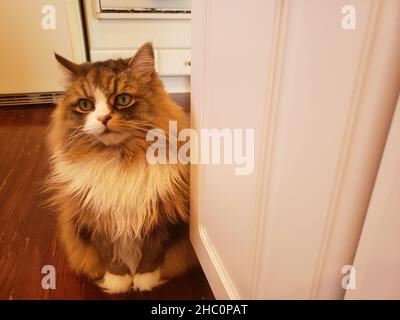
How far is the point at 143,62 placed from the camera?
861mm

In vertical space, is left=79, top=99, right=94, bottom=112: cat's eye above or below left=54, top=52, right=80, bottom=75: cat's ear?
below

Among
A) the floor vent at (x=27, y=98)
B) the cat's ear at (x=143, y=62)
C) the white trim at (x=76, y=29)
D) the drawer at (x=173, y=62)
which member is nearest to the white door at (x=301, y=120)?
the cat's ear at (x=143, y=62)

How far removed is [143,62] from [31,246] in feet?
2.61

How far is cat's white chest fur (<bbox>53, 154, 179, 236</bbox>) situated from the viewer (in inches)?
33.8

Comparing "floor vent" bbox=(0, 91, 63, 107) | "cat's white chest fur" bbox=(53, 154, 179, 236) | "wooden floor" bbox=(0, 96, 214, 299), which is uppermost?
"cat's white chest fur" bbox=(53, 154, 179, 236)

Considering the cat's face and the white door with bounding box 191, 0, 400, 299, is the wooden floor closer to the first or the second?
the white door with bounding box 191, 0, 400, 299

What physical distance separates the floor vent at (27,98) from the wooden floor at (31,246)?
0.53 m

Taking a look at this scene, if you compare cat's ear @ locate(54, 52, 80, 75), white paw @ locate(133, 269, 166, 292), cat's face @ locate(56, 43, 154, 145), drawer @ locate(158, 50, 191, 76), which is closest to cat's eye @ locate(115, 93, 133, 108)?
cat's face @ locate(56, 43, 154, 145)

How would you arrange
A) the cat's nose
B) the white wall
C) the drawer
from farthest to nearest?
the drawer → the white wall → the cat's nose

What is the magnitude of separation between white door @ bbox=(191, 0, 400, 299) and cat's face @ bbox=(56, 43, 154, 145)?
0.21m

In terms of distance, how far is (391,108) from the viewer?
401 millimetres

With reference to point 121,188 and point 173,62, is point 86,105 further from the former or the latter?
point 173,62
